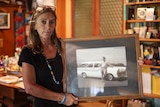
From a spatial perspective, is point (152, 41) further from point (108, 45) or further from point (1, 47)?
point (1, 47)

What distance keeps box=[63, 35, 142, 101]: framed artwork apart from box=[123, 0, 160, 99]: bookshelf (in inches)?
55.7

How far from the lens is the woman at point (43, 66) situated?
150cm

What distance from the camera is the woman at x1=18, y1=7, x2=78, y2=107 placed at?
59.2 inches

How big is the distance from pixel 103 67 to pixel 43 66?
16.0 inches

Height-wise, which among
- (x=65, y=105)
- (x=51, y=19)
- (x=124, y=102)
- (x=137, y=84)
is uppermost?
(x=51, y=19)

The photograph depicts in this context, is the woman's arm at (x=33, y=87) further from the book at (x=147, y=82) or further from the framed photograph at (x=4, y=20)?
the framed photograph at (x=4, y=20)

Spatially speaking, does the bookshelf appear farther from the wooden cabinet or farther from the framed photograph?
the framed photograph

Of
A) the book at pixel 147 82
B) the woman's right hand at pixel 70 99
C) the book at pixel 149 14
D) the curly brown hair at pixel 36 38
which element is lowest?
the book at pixel 147 82

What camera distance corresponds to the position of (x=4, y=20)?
449 cm

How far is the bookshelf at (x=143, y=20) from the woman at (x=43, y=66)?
171 cm

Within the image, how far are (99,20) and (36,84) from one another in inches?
91.7

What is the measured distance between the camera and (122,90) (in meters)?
1.66

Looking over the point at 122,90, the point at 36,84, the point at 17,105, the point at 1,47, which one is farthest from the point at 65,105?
the point at 1,47

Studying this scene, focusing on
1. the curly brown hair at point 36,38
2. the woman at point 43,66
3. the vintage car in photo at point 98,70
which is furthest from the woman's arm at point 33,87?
the vintage car in photo at point 98,70
